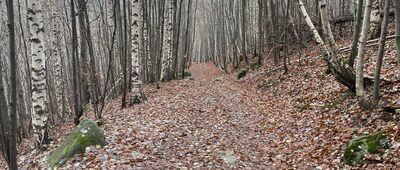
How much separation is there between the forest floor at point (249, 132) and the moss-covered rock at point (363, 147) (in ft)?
0.50

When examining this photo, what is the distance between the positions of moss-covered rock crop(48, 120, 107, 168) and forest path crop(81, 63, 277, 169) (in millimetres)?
339

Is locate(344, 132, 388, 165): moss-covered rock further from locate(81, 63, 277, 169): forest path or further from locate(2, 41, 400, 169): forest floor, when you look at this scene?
locate(81, 63, 277, 169): forest path

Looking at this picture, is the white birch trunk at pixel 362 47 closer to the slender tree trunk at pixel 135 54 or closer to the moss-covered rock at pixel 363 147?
the moss-covered rock at pixel 363 147

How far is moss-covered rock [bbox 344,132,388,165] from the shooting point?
19.1 feet

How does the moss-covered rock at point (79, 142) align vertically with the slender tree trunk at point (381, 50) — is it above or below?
below

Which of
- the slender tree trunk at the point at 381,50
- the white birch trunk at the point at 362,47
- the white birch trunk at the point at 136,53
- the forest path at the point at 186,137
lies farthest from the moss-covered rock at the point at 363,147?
the white birch trunk at the point at 136,53

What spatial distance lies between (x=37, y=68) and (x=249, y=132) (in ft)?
18.1

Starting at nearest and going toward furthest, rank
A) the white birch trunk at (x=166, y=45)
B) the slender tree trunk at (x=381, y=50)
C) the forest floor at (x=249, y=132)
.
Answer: the slender tree trunk at (x=381, y=50)
the forest floor at (x=249, y=132)
the white birch trunk at (x=166, y=45)

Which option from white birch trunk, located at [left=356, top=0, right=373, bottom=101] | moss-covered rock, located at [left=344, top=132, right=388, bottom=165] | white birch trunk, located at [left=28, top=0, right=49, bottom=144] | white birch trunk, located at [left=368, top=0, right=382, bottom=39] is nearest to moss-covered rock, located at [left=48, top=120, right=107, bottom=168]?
white birch trunk, located at [left=28, top=0, right=49, bottom=144]

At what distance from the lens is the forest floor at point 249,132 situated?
641 centimetres

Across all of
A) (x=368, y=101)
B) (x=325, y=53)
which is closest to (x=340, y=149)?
(x=368, y=101)

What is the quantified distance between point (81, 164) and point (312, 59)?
36.9 feet

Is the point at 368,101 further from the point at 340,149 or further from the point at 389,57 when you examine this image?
the point at 389,57

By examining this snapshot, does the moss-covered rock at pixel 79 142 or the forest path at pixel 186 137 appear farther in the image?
the moss-covered rock at pixel 79 142
